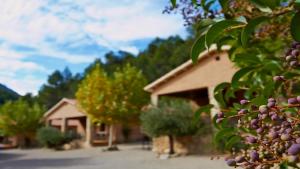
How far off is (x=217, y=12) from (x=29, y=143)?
40070 millimetres

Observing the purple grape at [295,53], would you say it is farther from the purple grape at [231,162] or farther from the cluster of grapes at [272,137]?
the purple grape at [231,162]

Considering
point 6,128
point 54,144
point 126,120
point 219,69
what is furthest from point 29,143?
point 219,69

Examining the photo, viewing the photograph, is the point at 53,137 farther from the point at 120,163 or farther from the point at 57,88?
the point at 57,88

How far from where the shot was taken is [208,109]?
1.74m

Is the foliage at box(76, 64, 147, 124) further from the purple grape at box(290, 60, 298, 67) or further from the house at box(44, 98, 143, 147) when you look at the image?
the purple grape at box(290, 60, 298, 67)

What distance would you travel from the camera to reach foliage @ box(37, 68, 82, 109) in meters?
70.5

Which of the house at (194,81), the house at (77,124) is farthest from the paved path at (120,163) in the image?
the house at (77,124)

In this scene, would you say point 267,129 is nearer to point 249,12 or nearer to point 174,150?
point 249,12

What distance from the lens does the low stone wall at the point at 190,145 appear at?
18.6 metres

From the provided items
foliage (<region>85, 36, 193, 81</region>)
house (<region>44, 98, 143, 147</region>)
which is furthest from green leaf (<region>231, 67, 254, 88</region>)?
foliage (<region>85, 36, 193, 81</region>)

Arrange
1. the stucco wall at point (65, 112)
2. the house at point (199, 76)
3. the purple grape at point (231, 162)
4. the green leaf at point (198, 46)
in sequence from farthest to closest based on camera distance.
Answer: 1. the stucco wall at point (65, 112)
2. the house at point (199, 76)
3. the green leaf at point (198, 46)
4. the purple grape at point (231, 162)

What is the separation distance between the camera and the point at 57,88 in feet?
259

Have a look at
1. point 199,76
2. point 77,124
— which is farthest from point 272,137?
point 77,124

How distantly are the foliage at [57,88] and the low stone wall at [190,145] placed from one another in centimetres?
4873
